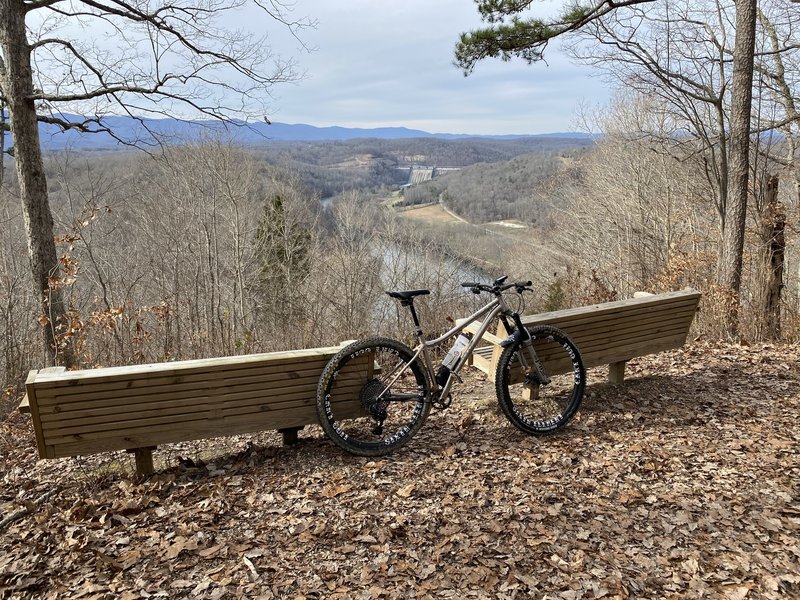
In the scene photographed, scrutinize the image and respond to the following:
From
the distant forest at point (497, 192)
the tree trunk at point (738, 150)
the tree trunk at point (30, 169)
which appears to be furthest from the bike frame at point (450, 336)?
the distant forest at point (497, 192)

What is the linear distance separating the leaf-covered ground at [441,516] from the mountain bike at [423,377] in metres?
0.18

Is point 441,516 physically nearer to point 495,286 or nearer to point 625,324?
point 495,286

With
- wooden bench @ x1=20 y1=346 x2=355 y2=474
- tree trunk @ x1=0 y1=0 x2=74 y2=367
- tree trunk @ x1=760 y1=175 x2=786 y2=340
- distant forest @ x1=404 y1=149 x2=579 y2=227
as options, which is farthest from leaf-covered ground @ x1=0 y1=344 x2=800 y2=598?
distant forest @ x1=404 y1=149 x2=579 y2=227

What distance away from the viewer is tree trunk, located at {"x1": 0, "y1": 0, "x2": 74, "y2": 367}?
6188 mm

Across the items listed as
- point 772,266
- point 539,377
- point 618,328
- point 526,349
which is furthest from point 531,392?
point 772,266

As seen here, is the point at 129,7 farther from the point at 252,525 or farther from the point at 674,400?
the point at 674,400

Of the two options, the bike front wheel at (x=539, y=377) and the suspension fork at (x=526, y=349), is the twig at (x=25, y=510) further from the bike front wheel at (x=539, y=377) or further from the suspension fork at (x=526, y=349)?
the suspension fork at (x=526, y=349)

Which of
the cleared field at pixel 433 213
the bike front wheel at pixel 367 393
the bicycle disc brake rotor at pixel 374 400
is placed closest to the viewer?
the bike front wheel at pixel 367 393

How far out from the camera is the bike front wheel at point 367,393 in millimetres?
3773

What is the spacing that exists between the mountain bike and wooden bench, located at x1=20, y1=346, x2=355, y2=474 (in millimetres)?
200

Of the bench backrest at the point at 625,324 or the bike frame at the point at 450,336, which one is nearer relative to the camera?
the bike frame at the point at 450,336

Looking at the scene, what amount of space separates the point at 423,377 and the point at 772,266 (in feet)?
21.3

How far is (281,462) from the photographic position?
12.6ft

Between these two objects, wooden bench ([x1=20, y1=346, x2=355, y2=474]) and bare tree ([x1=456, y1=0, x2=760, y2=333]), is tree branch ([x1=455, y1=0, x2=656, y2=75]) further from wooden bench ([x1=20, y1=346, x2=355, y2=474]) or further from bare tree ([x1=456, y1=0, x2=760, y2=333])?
wooden bench ([x1=20, y1=346, x2=355, y2=474])
